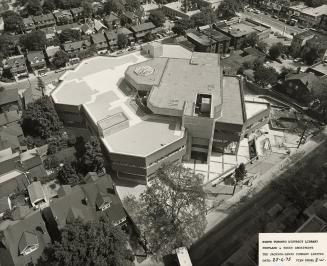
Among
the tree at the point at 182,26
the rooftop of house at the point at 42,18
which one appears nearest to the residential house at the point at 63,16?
the rooftop of house at the point at 42,18

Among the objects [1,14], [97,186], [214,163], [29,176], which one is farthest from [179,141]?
[1,14]

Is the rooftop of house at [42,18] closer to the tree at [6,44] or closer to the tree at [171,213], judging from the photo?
the tree at [6,44]

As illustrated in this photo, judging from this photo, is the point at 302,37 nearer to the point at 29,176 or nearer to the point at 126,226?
the point at 126,226

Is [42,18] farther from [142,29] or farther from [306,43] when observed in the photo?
[306,43]

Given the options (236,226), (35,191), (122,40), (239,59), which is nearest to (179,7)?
Answer: (122,40)

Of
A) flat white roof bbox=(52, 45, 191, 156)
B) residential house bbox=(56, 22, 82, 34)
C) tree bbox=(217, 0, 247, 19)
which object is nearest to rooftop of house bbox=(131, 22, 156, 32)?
residential house bbox=(56, 22, 82, 34)

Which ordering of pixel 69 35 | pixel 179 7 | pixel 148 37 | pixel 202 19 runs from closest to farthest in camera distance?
pixel 69 35 < pixel 148 37 < pixel 202 19 < pixel 179 7
